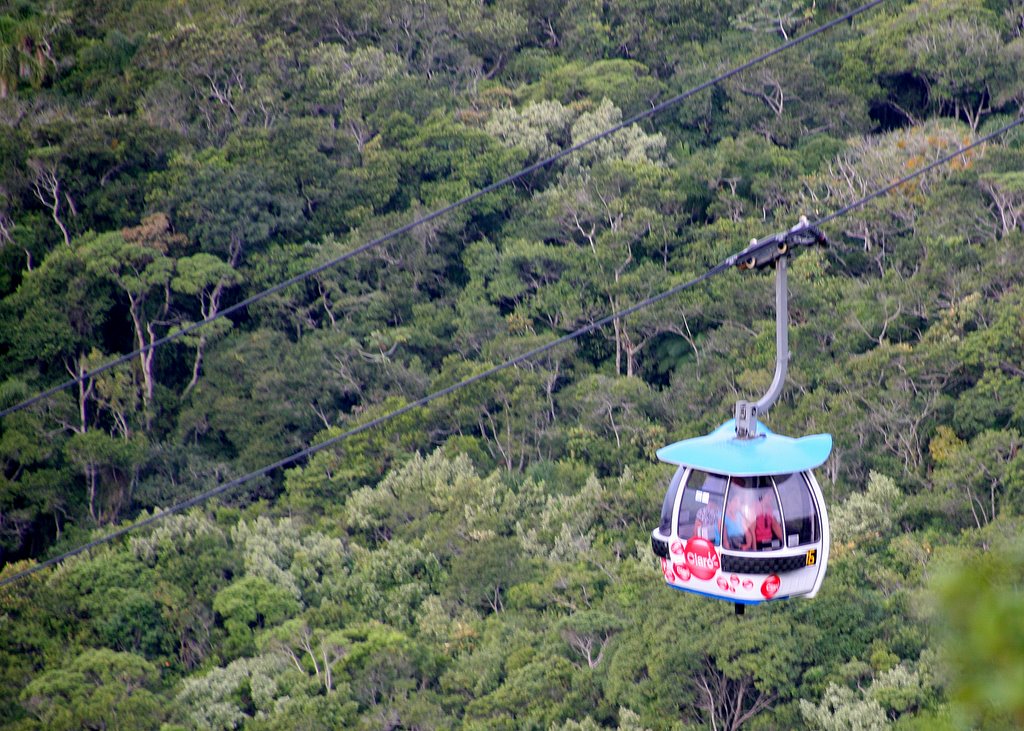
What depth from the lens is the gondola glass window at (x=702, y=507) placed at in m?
7.96

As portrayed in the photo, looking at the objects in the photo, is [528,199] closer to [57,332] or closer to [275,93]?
[275,93]

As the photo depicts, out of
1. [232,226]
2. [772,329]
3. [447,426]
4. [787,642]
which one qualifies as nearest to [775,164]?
[772,329]

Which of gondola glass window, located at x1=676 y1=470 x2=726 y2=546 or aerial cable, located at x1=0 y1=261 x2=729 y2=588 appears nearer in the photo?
gondola glass window, located at x1=676 y1=470 x2=726 y2=546

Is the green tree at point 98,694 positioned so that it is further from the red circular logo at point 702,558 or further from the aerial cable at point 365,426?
the red circular logo at point 702,558

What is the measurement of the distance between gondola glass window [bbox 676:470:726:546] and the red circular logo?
33 mm

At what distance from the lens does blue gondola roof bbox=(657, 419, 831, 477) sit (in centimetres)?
751

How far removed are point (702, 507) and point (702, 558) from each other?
10.6 inches

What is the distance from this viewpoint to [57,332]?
2669 cm

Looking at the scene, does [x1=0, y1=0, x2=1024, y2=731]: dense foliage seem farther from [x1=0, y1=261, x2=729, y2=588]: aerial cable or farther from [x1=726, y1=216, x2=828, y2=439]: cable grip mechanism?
[x1=726, y1=216, x2=828, y2=439]: cable grip mechanism

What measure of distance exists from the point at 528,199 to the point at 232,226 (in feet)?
18.1

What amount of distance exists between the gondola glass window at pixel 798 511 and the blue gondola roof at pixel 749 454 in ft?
1.17

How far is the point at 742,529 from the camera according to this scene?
7895 mm

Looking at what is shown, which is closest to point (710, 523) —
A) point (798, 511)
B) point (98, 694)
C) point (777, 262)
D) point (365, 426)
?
point (798, 511)

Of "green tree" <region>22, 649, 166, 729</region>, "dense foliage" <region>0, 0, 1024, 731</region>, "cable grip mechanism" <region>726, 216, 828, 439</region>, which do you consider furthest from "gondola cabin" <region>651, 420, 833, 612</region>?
"green tree" <region>22, 649, 166, 729</region>
